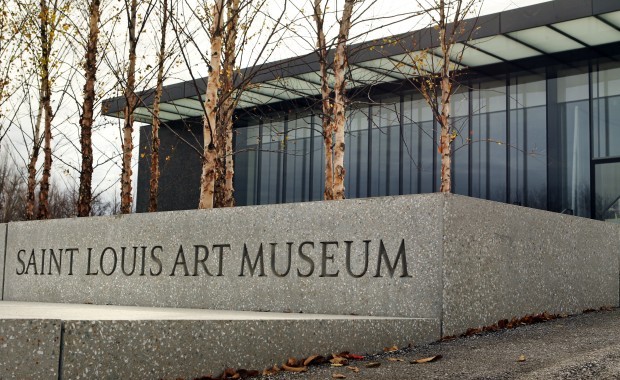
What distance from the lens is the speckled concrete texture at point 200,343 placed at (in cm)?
410

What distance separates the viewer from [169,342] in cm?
450

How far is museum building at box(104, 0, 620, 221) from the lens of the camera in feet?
57.4

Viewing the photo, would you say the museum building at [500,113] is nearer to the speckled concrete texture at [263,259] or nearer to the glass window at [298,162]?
the glass window at [298,162]

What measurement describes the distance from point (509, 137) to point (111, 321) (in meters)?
17.2

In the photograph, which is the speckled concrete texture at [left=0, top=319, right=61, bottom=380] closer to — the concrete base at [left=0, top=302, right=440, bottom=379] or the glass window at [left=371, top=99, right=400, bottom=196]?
the concrete base at [left=0, top=302, right=440, bottom=379]

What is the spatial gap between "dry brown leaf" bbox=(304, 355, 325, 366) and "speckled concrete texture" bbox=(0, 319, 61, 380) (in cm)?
184

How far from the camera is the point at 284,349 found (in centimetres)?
512

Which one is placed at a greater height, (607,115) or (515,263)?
(607,115)

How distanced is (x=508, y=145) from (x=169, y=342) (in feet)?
54.4

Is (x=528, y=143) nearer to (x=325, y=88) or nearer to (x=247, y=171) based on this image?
(x=325, y=88)

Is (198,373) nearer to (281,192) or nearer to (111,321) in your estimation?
(111,321)

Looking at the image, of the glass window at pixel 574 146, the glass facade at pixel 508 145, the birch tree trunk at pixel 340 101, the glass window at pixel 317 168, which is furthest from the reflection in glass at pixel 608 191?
the glass window at pixel 317 168

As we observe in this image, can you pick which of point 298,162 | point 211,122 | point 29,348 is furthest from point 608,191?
point 29,348

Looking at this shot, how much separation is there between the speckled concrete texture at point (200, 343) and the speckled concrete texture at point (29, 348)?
2.9 inches
